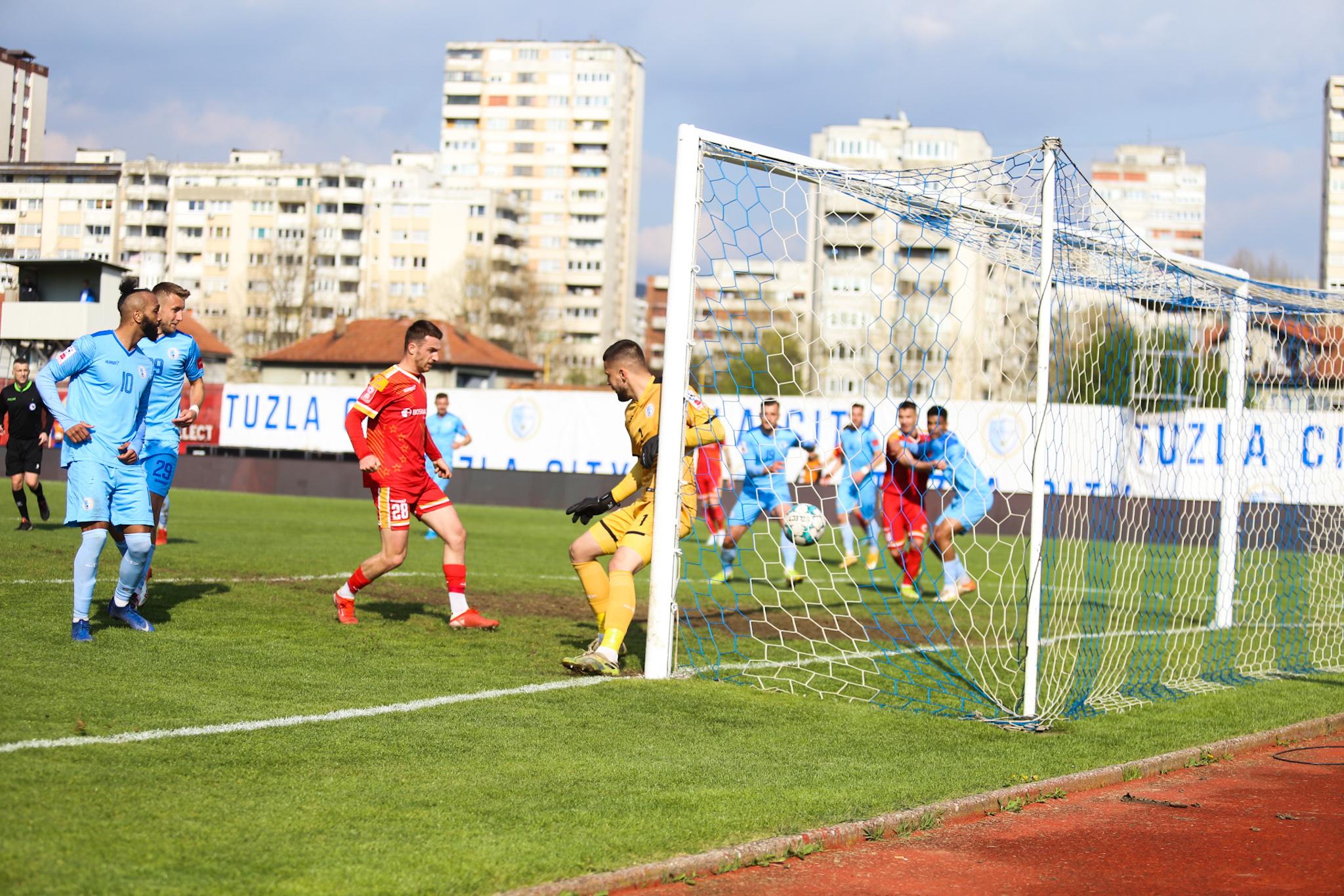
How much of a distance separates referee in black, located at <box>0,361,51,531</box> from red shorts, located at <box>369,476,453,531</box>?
8986mm

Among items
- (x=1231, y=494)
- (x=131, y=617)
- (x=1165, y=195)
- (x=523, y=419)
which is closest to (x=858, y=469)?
(x=1231, y=494)

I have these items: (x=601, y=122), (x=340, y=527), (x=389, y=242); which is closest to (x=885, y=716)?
(x=340, y=527)

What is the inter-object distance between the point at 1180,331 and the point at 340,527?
12.9m

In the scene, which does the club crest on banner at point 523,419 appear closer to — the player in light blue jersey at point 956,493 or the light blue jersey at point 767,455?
the light blue jersey at point 767,455

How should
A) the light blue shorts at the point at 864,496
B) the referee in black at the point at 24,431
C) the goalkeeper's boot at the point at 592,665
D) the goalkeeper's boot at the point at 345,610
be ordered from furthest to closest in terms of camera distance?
the light blue shorts at the point at 864,496 → the referee in black at the point at 24,431 → the goalkeeper's boot at the point at 345,610 → the goalkeeper's boot at the point at 592,665

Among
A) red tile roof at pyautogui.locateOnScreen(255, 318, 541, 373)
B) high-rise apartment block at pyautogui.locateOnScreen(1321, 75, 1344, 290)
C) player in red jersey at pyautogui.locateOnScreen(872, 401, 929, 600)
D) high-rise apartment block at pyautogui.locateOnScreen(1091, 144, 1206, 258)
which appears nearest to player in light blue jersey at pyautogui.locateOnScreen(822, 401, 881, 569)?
player in red jersey at pyautogui.locateOnScreen(872, 401, 929, 600)

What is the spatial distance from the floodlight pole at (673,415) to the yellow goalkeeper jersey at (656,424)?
0.27 feet

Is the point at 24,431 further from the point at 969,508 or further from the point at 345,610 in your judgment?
the point at 969,508

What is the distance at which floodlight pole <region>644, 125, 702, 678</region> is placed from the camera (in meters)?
7.76

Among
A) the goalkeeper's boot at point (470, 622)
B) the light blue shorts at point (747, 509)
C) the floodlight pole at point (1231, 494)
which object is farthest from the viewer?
the light blue shorts at point (747, 509)

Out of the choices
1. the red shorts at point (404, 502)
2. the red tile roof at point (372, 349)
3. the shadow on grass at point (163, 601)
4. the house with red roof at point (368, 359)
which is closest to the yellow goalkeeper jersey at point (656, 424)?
the red shorts at point (404, 502)

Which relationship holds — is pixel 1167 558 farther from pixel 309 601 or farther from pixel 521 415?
pixel 521 415

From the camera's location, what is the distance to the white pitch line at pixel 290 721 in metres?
5.09

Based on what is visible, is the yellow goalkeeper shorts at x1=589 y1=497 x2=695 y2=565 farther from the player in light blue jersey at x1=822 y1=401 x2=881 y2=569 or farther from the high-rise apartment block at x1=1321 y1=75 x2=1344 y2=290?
the high-rise apartment block at x1=1321 y1=75 x2=1344 y2=290
